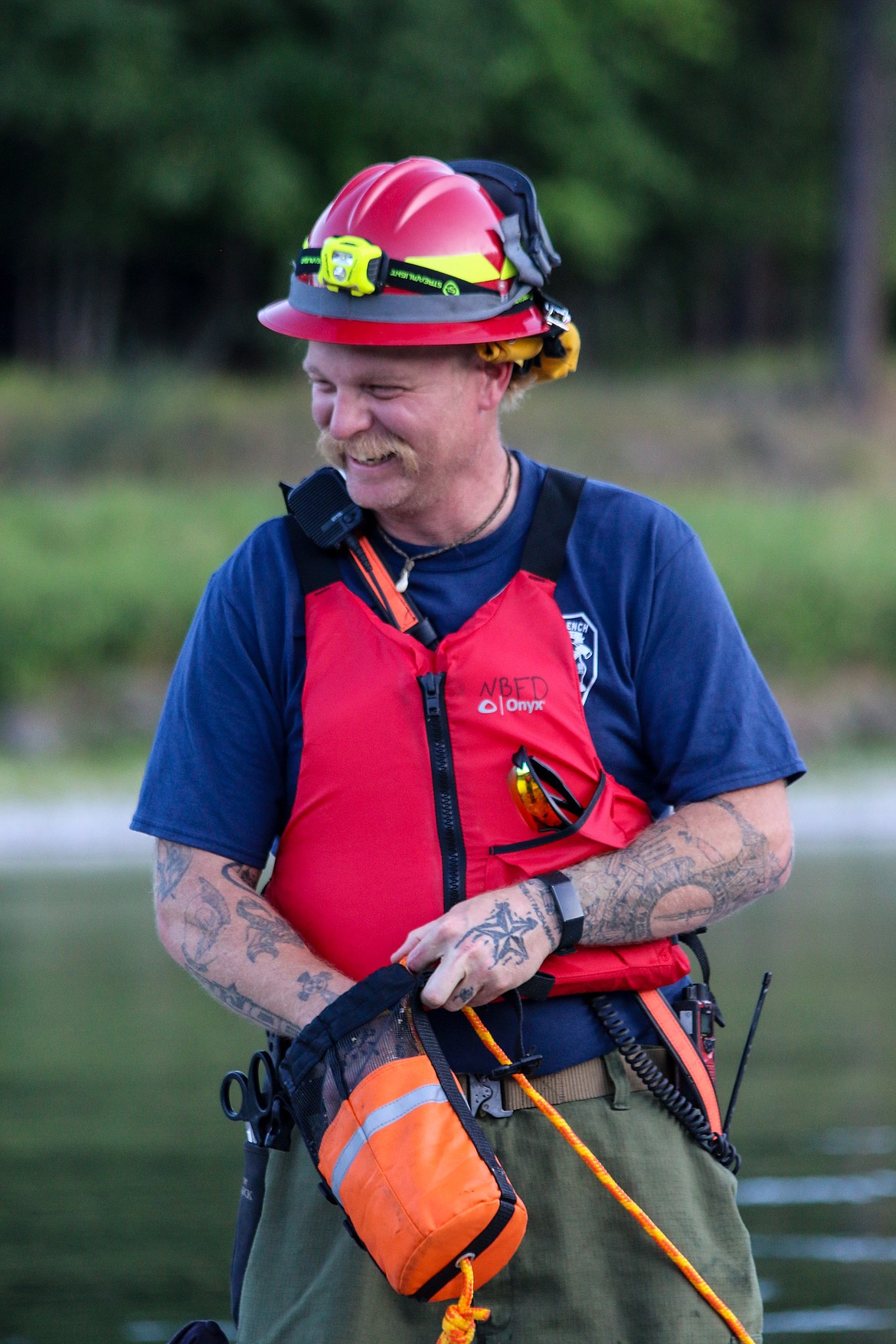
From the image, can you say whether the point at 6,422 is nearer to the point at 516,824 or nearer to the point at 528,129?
the point at 528,129

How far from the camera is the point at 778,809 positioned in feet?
8.46

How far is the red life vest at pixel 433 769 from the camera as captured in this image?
2492mm

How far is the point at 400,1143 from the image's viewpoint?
2.26 meters

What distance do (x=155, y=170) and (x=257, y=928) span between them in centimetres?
2024

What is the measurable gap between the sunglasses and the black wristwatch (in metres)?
0.07

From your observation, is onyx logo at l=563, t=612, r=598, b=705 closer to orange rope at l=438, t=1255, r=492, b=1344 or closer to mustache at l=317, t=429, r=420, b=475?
mustache at l=317, t=429, r=420, b=475

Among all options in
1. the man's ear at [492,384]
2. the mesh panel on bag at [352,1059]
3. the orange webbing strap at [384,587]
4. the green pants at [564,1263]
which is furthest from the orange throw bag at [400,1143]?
the man's ear at [492,384]

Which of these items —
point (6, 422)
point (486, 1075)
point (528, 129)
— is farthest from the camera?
point (528, 129)

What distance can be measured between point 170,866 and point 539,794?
51cm

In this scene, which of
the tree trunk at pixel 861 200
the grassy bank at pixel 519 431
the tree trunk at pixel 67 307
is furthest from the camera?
the tree trunk at pixel 67 307

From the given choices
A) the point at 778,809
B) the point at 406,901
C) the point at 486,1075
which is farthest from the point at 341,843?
the point at 778,809

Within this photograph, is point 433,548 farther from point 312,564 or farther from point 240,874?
point 240,874

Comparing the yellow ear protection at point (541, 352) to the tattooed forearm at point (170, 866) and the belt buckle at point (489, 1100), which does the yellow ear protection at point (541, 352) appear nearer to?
the tattooed forearm at point (170, 866)

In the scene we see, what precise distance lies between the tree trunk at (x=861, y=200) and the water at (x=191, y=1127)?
1408cm
